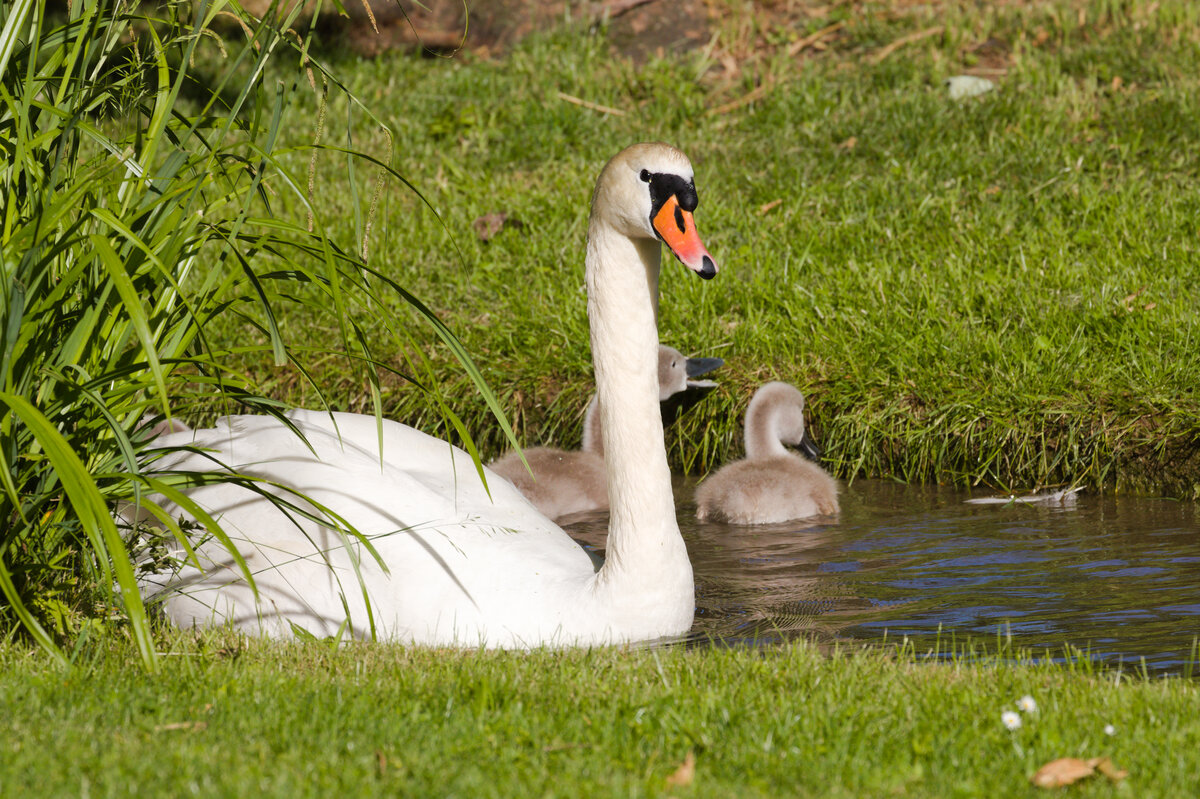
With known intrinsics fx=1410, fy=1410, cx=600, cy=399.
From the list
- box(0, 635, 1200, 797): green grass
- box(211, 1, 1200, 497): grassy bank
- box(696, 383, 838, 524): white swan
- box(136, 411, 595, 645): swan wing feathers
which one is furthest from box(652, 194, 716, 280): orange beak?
box(696, 383, 838, 524): white swan

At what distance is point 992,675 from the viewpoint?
3.41 metres

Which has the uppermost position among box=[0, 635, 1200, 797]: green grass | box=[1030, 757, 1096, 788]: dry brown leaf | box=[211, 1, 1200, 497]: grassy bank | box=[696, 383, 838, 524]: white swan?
box=[211, 1, 1200, 497]: grassy bank

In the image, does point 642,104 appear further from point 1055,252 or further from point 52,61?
point 52,61

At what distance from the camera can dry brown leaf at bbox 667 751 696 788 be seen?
258cm

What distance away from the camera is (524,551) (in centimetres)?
418

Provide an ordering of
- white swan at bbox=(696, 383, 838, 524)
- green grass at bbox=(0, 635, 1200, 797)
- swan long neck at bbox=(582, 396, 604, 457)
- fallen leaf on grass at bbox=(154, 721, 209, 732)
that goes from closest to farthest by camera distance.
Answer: green grass at bbox=(0, 635, 1200, 797)
fallen leaf on grass at bbox=(154, 721, 209, 732)
white swan at bbox=(696, 383, 838, 524)
swan long neck at bbox=(582, 396, 604, 457)

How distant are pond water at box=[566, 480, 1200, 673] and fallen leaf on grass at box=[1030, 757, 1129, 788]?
1202mm

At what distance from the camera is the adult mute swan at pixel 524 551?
3.96 metres

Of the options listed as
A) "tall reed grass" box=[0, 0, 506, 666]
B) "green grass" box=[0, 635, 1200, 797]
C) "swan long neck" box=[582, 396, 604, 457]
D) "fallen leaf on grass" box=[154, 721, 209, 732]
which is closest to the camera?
"green grass" box=[0, 635, 1200, 797]

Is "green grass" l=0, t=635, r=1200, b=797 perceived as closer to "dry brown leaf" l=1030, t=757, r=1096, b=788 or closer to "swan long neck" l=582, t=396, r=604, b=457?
"dry brown leaf" l=1030, t=757, r=1096, b=788

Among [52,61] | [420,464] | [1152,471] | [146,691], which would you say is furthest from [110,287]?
[1152,471]

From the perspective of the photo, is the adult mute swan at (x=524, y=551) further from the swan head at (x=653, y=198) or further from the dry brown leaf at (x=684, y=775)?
the dry brown leaf at (x=684, y=775)

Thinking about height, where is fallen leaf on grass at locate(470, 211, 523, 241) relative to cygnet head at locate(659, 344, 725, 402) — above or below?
above

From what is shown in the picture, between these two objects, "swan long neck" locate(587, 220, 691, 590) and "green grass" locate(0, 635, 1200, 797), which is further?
"swan long neck" locate(587, 220, 691, 590)
